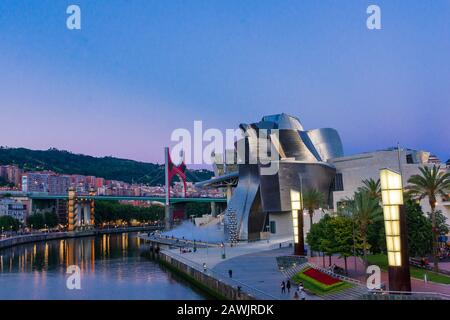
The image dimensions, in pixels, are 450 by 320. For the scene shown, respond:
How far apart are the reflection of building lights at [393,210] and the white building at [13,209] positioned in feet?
335

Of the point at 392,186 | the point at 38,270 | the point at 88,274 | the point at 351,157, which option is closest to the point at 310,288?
the point at 392,186

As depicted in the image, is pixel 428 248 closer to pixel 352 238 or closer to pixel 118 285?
pixel 352 238

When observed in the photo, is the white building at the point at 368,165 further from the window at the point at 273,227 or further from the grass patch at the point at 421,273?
Result: the grass patch at the point at 421,273

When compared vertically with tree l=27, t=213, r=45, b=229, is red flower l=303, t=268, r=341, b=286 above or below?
below

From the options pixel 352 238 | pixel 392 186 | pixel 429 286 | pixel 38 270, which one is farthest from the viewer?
pixel 38 270

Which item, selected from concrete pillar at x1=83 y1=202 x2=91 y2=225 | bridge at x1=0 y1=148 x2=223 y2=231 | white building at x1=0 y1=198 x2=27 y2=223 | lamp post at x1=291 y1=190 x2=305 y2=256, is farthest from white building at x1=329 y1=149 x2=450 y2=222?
concrete pillar at x1=83 y1=202 x2=91 y2=225

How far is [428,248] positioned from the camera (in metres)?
30.5

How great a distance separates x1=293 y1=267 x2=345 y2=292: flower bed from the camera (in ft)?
79.8

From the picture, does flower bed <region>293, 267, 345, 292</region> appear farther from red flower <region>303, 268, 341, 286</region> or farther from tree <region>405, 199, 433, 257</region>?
tree <region>405, 199, 433, 257</region>

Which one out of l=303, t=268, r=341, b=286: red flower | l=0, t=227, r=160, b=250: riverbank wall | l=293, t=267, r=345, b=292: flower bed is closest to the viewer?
l=293, t=267, r=345, b=292: flower bed

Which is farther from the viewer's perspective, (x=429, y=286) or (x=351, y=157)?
(x=351, y=157)

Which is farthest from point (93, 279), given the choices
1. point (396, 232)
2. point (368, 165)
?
point (368, 165)
